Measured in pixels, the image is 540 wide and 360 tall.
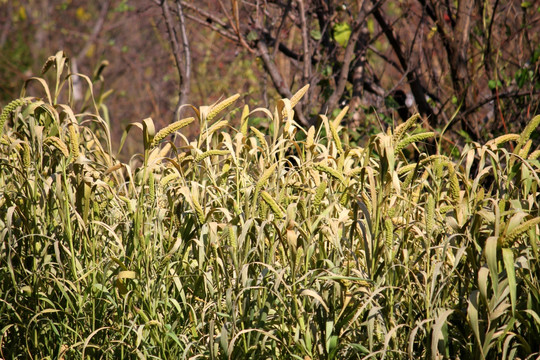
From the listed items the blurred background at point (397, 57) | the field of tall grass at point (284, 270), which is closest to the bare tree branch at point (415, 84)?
the blurred background at point (397, 57)

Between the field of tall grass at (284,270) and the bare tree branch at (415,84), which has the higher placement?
the bare tree branch at (415,84)

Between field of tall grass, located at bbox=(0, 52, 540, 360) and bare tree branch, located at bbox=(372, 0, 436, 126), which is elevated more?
bare tree branch, located at bbox=(372, 0, 436, 126)

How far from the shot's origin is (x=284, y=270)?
142cm

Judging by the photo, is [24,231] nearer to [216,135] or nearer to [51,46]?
[216,135]

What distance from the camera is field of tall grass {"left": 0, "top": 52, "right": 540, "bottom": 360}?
4.49 feet

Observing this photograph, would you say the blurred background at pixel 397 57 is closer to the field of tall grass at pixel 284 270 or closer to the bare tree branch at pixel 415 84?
the bare tree branch at pixel 415 84

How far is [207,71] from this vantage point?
262 inches

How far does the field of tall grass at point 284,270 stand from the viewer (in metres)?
1.37

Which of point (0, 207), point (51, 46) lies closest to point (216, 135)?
point (0, 207)

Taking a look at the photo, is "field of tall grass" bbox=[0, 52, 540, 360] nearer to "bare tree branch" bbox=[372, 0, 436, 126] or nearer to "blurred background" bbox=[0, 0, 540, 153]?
"blurred background" bbox=[0, 0, 540, 153]

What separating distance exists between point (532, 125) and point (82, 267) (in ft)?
4.43

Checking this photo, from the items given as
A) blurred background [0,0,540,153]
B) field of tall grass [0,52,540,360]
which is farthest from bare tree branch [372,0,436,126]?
field of tall grass [0,52,540,360]

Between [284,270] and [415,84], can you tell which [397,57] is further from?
[284,270]

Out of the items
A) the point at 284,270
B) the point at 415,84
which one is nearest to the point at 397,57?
the point at 415,84
